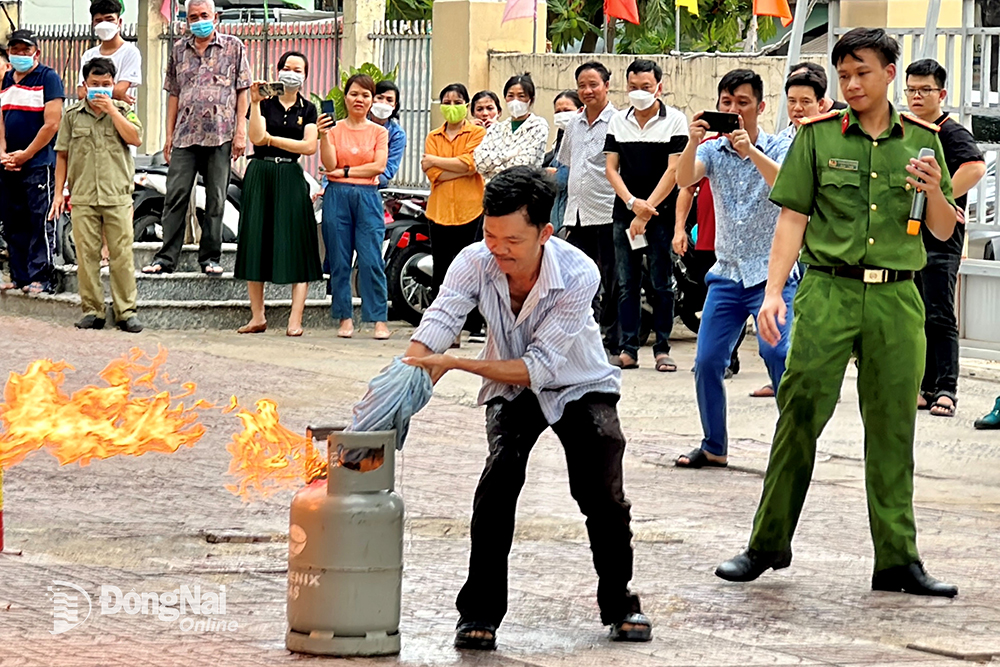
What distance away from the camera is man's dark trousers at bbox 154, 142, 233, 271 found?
14.4m

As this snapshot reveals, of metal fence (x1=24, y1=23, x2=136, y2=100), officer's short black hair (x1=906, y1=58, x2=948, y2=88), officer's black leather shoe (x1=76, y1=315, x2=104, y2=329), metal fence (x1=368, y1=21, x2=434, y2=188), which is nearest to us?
officer's short black hair (x1=906, y1=58, x2=948, y2=88)

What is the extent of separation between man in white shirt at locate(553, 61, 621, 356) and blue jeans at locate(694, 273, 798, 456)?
144 inches

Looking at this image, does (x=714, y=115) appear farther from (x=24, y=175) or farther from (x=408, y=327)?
(x=24, y=175)

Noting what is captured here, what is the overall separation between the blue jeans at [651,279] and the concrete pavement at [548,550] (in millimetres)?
1208

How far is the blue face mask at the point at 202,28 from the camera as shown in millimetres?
14127

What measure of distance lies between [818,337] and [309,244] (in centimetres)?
806

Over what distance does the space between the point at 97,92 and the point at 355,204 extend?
2129mm

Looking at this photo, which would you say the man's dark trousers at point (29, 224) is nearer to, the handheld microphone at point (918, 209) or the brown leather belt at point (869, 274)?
the brown leather belt at point (869, 274)

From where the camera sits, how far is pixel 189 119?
46.8ft

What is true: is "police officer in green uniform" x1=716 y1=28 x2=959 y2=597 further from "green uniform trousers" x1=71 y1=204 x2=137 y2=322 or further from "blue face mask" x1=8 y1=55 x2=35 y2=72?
"blue face mask" x1=8 y1=55 x2=35 y2=72

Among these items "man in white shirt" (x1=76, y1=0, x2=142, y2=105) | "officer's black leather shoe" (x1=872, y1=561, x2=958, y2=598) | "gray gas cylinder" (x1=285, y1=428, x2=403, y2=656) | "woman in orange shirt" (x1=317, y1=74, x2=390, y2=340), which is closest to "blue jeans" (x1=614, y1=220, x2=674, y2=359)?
"woman in orange shirt" (x1=317, y1=74, x2=390, y2=340)

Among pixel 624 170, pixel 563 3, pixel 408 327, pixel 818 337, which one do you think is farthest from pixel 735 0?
pixel 818 337

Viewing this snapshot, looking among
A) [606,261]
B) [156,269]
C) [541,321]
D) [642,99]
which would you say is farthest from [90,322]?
[541,321]

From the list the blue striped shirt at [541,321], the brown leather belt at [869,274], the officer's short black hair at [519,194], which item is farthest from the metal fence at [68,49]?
the officer's short black hair at [519,194]
